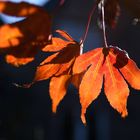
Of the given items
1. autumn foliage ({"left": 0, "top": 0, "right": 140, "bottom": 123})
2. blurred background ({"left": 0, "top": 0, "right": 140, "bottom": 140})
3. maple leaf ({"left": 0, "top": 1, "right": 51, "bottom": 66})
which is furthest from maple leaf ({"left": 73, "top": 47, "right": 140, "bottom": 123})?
blurred background ({"left": 0, "top": 0, "right": 140, "bottom": 140})

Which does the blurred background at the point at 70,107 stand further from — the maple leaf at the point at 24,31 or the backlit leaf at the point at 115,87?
the maple leaf at the point at 24,31

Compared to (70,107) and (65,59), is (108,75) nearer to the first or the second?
(65,59)

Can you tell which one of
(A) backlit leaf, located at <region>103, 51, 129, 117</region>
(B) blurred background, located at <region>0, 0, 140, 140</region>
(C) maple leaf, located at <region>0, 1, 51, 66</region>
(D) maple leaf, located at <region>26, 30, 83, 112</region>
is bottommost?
(B) blurred background, located at <region>0, 0, 140, 140</region>

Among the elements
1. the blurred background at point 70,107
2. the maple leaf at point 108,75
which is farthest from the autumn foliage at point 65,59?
the blurred background at point 70,107

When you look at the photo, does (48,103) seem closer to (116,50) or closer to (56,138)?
(56,138)

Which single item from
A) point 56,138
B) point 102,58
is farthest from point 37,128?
point 102,58

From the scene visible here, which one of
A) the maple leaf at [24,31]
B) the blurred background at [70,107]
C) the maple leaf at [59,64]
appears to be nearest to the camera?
the maple leaf at [24,31]

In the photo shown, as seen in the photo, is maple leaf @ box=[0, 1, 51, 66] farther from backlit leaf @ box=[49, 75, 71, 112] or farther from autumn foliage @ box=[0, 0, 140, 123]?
backlit leaf @ box=[49, 75, 71, 112]
